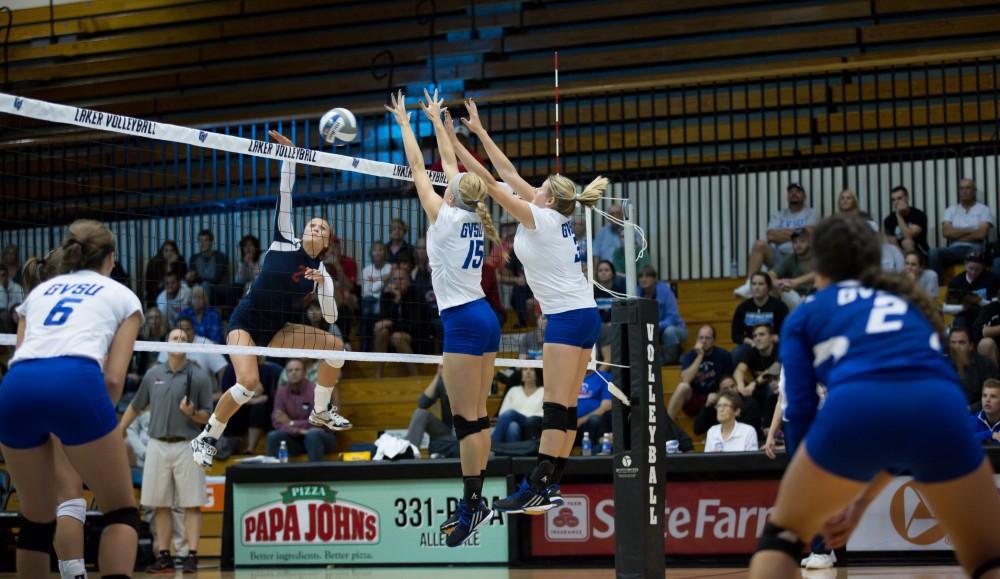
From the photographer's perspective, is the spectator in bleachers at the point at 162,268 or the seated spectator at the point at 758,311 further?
the spectator in bleachers at the point at 162,268

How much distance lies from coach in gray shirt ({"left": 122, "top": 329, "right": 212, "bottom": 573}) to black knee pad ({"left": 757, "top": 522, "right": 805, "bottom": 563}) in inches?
318

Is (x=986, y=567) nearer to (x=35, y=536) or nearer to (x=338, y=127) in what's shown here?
(x=35, y=536)

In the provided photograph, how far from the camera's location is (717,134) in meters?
14.0

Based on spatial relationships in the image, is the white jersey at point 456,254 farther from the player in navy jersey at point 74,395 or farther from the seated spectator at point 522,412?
the seated spectator at point 522,412

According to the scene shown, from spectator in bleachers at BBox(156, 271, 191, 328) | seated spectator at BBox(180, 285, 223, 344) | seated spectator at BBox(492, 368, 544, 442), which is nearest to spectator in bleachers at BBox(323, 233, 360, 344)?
seated spectator at BBox(180, 285, 223, 344)

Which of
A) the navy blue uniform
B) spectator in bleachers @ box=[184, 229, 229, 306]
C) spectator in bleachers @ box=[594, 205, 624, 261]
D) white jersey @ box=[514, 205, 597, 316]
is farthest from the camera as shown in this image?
spectator in bleachers @ box=[184, 229, 229, 306]

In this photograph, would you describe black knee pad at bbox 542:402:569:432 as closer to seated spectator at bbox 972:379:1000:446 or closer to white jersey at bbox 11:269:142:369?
white jersey at bbox 11:269:142:369

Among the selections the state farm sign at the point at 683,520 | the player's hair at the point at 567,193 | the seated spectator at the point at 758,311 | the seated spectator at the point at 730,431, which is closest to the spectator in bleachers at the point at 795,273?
the seated spectator at the point at 758,311

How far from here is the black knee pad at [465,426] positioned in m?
7.20

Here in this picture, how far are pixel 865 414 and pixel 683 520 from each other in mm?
6787

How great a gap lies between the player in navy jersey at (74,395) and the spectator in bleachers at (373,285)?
7.45 m

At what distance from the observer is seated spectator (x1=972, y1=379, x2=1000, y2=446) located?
9.40 metres

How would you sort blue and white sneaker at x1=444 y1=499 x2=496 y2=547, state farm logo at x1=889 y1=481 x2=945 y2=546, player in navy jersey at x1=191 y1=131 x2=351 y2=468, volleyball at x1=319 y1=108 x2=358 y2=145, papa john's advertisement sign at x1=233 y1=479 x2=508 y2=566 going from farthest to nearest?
papa john's advertisement sign at x1=233 y1=479 x2=508 y2=566, state farm logo at x1=889 y1=481 x2=945 y2=546, volleyball at x1=319 y1=108 x2=358 y2=145, player in navy jersey at x1=191 y1=131 x2=351 y2=468, blue and white sneaker at x1=444 y1=499 x2=496 y2=547

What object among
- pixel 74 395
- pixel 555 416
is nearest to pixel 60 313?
pixel 74 395
